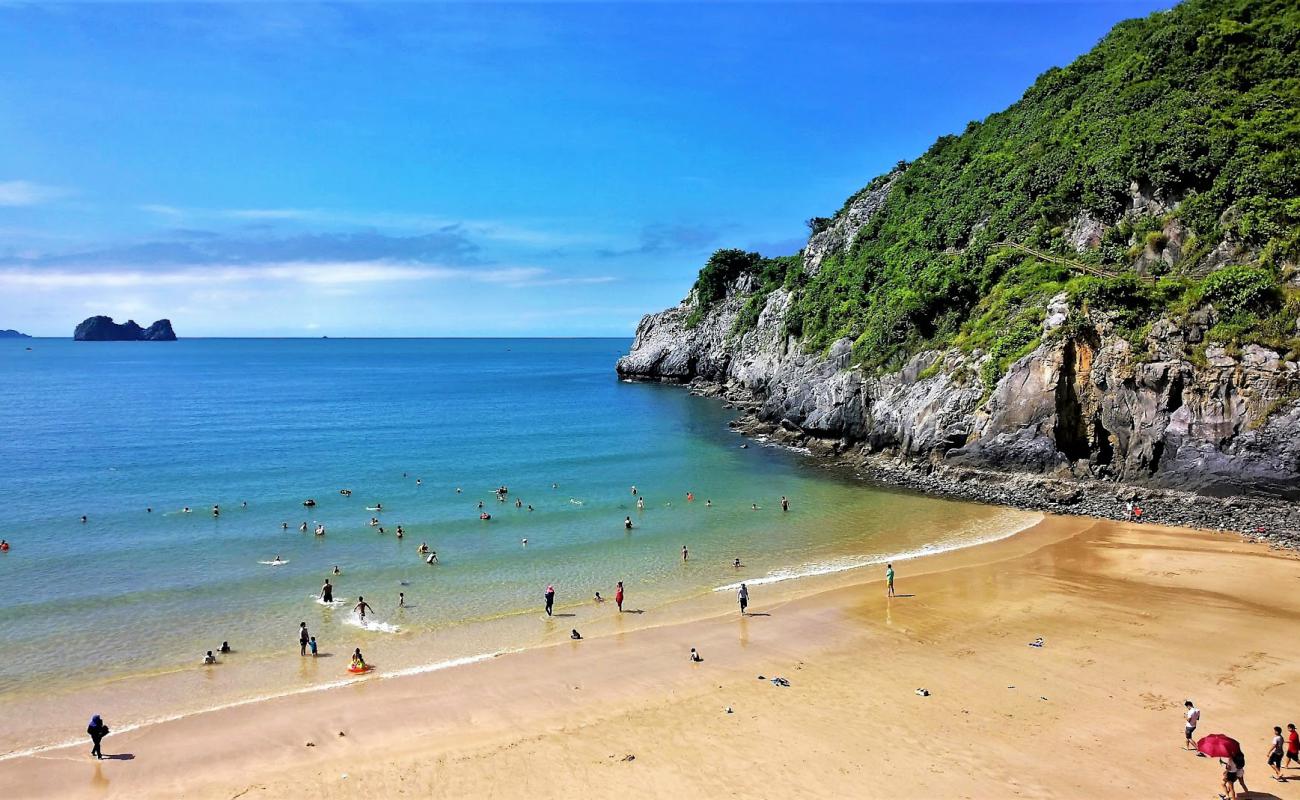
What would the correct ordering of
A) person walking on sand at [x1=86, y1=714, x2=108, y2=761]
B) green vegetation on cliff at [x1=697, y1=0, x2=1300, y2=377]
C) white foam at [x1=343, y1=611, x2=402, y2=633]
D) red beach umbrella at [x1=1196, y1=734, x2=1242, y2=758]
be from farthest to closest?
1. green vegetation on cliff at [x1=697, y1=0, x2=1300, y2=377]
2. white foam at [x1=343, y1=611, x2=402, y2=633]
3. person walking on sand at [x1=86, y1=714, x2=108, y2=761]
4. red beach umbrella at [x1=1196, y1=734, x2=1242, y2=758]

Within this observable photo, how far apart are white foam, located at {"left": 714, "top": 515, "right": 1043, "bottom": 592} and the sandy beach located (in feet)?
11.0

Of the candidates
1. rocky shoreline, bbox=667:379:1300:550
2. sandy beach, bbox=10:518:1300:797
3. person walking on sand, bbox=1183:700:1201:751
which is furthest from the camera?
rocky shoreline, bbox=667:379:1300:550

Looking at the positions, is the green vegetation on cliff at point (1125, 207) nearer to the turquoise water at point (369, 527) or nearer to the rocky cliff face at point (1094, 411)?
the rocky cliff face at point (1094, 411)

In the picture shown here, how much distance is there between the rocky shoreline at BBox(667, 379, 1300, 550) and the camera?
32.7 m

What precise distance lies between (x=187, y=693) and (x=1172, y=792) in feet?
85.0

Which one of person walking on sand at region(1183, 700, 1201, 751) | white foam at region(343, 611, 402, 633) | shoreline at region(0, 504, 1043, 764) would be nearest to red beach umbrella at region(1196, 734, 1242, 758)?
person walking on sand at region(1183, 700, 1201, 751)

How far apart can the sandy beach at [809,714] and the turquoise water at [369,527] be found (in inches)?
148

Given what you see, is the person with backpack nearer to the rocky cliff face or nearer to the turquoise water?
the turquoise water

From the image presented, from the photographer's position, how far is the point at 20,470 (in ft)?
163

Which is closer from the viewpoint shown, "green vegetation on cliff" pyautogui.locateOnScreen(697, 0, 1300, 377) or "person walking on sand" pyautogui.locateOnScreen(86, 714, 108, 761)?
"person walking on sand" pyautogui.locateOnScreen(86, 714, 108, 761)

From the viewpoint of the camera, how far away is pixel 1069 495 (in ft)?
127

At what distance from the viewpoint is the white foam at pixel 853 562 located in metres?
Result: 30.8

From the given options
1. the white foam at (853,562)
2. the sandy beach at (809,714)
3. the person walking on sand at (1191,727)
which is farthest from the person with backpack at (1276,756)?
the white foam at (853,562)

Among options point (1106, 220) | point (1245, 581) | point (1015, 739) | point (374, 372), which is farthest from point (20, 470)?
point (374, 372)
